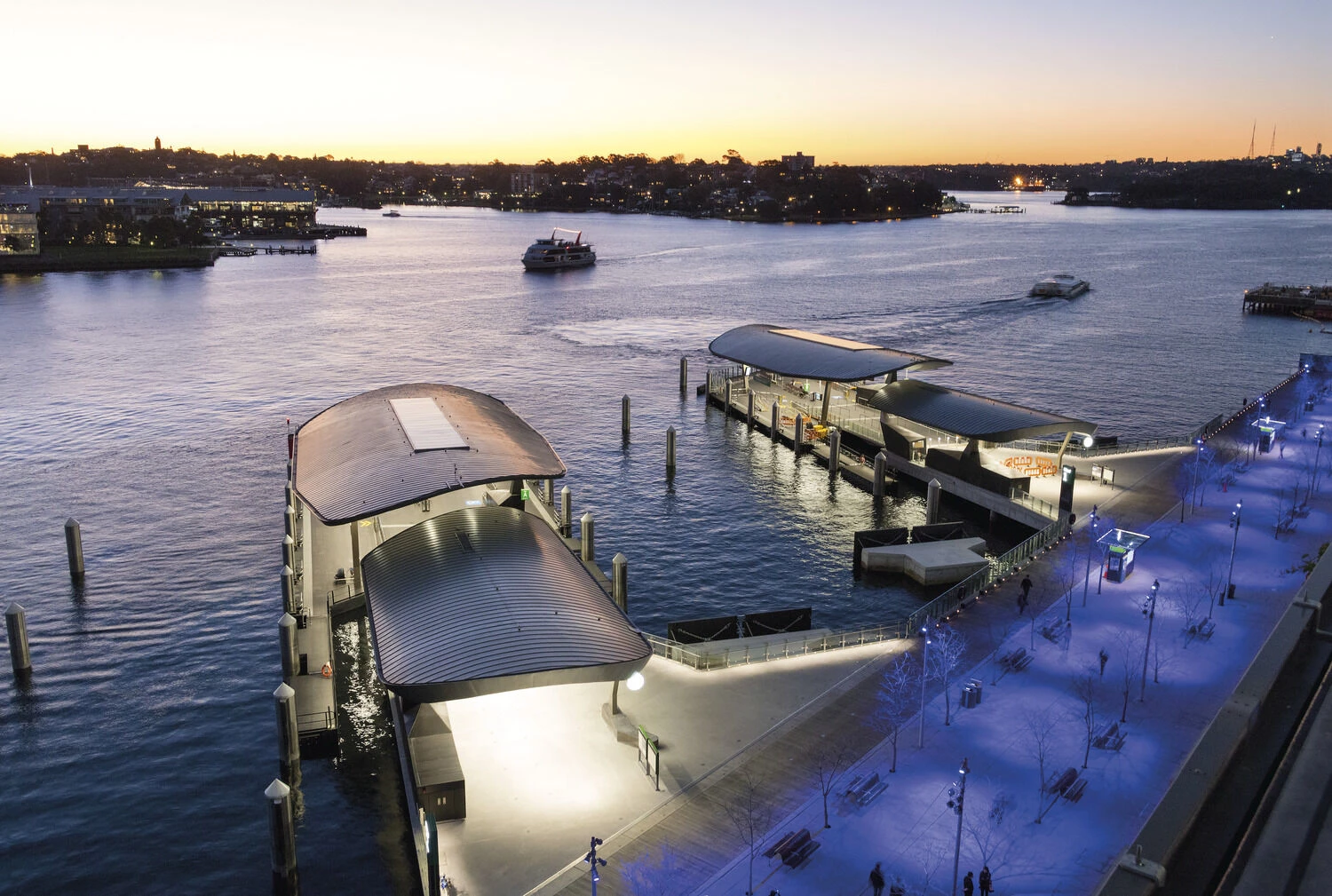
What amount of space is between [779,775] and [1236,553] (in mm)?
23484

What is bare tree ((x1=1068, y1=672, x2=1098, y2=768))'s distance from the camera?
23500mm

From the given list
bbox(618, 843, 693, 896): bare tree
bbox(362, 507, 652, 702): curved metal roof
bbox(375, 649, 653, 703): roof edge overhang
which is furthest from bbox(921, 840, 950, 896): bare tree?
bbox(375, 649, 653, 703): roof edge overhang

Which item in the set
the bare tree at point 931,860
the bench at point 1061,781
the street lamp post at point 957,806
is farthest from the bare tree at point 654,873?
the bench at point 1061,781

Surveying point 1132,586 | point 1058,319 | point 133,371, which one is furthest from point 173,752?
point 1058,319

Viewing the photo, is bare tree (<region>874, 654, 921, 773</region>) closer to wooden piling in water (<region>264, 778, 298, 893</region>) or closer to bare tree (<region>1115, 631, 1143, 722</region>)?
bare tree (<region>1115, 631, 1143, 722</region>)

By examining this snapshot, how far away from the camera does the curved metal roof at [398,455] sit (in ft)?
103

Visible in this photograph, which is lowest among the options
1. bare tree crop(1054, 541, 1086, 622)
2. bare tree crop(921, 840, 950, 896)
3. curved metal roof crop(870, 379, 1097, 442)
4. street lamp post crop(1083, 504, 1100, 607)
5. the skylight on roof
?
bare tree crop(921, 840, 950, 896)

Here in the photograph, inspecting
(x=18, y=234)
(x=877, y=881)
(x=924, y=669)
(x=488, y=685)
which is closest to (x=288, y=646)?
(x=488, y=685)

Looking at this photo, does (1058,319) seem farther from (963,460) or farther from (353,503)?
(353,503)

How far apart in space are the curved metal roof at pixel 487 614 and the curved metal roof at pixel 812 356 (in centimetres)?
2884

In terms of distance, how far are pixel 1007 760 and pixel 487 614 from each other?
1252 centimetres

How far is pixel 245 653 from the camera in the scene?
3406cm

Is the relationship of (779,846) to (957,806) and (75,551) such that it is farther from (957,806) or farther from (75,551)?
(75,551)

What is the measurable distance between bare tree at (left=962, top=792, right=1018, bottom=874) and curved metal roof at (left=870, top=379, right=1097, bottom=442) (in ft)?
86.6
